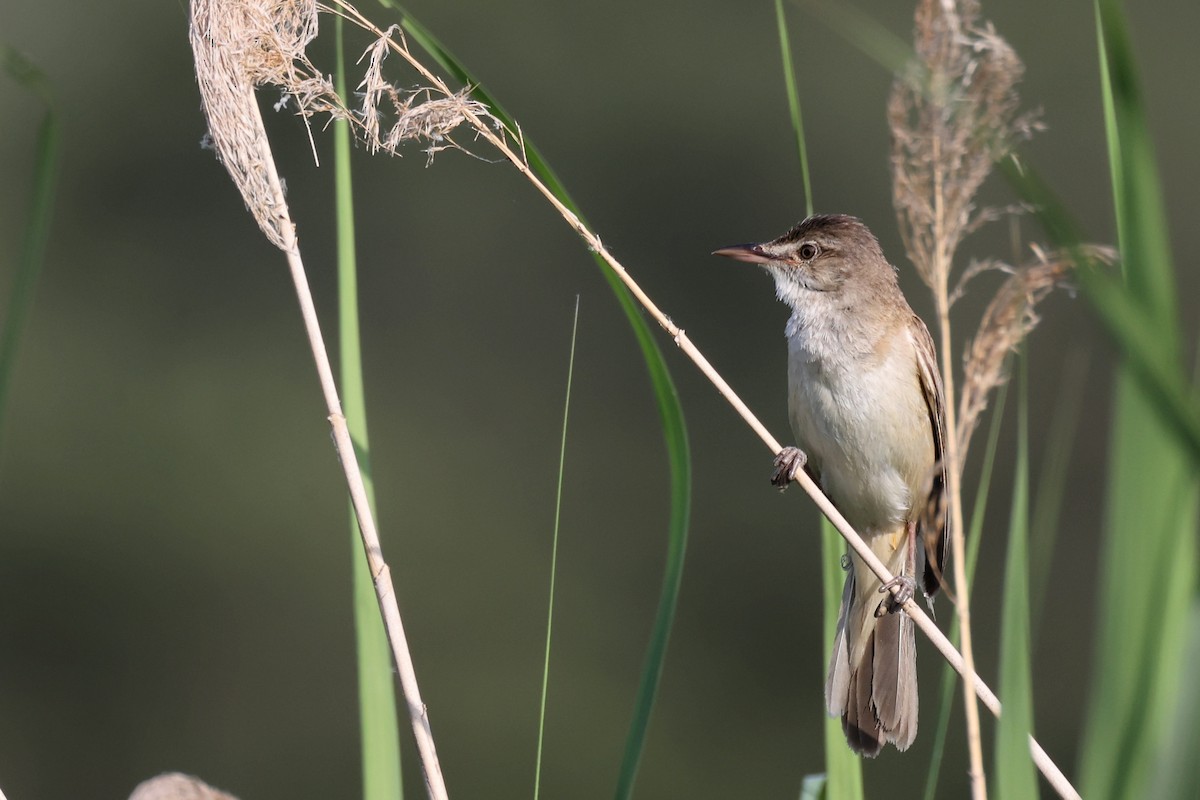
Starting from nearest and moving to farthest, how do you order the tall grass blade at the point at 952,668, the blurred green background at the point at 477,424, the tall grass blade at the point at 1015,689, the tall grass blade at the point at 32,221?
1. the tall grass blade at the point at 1015,689
2. the tall grass blade at the point at 952,668
3. the tall grass blade at the point at 32,221
4. the blurred green background at the point at 477,424

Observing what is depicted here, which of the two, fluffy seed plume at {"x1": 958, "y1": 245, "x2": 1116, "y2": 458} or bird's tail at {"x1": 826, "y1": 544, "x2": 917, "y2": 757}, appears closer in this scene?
fluffy seed plume at {"x1": 958, "y1": 245, "x2": 1116, "y2": 458}

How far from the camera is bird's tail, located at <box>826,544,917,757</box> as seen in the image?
3.36 metres

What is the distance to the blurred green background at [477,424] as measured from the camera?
13.1m

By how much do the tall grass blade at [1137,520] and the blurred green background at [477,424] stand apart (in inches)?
427

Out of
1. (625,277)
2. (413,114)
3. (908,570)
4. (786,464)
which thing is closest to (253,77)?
(413,114)

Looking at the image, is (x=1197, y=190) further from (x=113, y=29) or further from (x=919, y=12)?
(x=919, y=12)

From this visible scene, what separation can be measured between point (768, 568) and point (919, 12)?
12006 millimetres

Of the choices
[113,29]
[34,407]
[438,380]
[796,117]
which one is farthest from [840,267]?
[113,29]

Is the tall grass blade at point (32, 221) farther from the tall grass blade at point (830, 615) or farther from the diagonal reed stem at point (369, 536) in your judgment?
the tall grass blade at point (830, 615)

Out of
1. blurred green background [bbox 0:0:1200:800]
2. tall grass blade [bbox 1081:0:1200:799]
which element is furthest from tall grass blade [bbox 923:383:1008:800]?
blurred green background [bbox 0:0:1200:800]

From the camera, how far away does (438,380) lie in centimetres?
1454

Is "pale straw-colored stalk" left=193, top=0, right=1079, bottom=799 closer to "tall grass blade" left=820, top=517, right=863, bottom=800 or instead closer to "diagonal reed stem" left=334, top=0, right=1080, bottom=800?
Answer: "diagonal reed stem" left=334, top=0, right=1080, bottom=800

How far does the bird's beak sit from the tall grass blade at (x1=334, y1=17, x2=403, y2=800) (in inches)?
54.5

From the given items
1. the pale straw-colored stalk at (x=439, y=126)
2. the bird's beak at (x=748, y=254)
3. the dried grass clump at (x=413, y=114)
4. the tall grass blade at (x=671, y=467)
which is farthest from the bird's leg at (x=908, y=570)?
the dried grass clump at (x=413, y=114)
